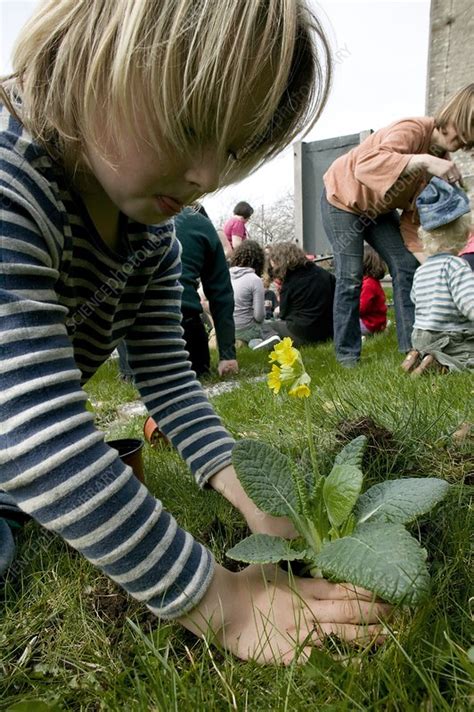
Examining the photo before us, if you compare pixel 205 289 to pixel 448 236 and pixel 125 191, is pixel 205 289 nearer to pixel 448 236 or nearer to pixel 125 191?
pixel 448 236

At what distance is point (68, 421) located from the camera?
736 mm

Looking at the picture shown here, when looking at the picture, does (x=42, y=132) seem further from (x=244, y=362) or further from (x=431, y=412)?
(x=244, y=362)

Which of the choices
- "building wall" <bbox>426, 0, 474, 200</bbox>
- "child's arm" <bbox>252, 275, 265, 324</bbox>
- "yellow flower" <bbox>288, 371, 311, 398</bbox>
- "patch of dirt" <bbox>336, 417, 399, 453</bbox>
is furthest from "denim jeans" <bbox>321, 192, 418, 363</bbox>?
"building wall" <bbox>426, 0, 474, 200</bbox>

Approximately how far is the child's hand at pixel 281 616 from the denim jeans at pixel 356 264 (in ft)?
8.26

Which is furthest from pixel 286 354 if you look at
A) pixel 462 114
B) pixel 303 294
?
pixel 303 294

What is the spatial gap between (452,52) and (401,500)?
8.75 metres

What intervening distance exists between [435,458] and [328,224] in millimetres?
2379

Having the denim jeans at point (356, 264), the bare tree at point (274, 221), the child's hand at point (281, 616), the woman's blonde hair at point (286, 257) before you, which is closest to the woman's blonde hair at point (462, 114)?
the denim jeans at point (356, 264)

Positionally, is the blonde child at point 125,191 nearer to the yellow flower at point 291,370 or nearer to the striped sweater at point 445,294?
the yellow flower at point 291,370

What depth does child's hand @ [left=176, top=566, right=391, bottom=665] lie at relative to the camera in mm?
734

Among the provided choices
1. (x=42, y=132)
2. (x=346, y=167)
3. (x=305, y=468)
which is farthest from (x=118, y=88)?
→ (x=346, y=167)

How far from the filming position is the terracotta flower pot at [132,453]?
1226 millimetres

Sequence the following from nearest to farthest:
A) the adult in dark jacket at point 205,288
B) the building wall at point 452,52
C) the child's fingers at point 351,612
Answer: the child's fingers at point 351,612 < the adult in dark jacket at point 205,288 < the building wall at point 452,52

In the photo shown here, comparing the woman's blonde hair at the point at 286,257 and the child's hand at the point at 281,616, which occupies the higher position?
the child's hand at the point at 281,616
